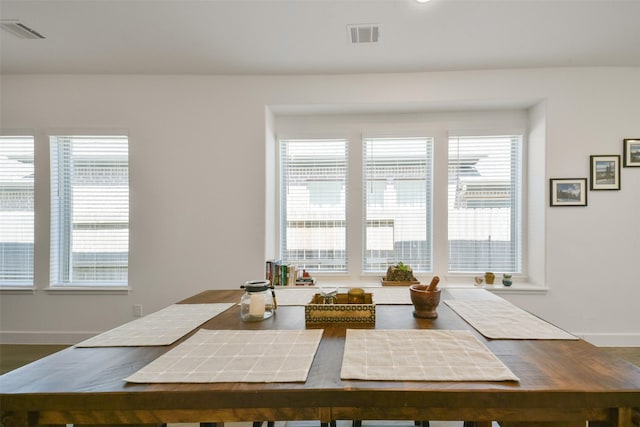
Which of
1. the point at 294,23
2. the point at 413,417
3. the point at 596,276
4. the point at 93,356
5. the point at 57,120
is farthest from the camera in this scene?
the point at 57,120

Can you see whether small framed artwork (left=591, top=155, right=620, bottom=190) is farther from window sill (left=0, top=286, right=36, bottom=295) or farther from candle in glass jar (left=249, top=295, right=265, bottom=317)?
window sill (left=0, top=286, right=36, bottom=295)

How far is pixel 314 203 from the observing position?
3.63 metres

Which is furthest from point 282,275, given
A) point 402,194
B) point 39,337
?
→ point 39,337

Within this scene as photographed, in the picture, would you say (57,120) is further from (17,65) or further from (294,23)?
(294,23)

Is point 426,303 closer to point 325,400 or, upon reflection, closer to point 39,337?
point 325,400

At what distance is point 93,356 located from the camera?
992 millimetres

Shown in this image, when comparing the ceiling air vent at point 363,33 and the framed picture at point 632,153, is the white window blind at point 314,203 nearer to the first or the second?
the ceiling air vent at point 363,33

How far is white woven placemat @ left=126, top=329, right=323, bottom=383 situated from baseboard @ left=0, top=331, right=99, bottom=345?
3139mm

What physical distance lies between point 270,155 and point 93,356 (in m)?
2.74

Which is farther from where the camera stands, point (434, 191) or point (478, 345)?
point (434, 191)

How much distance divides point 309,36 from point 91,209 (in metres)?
2.94

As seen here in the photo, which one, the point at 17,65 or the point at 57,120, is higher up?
the point at 17,65

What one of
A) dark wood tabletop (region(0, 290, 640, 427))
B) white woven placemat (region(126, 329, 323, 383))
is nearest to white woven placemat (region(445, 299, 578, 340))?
dark wood tabletop (region(0, 290, 640, 427))

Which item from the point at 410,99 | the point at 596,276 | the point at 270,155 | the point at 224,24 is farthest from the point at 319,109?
the point at 596,276
